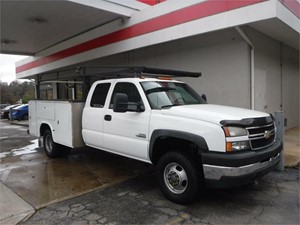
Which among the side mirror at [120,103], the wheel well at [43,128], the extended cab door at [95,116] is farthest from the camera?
the wheel well at [43,128]

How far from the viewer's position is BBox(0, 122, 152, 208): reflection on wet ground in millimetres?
5152

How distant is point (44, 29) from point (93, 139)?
922 centimetres

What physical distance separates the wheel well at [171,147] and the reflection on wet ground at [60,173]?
4.54 ft

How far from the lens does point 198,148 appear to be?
167 inches

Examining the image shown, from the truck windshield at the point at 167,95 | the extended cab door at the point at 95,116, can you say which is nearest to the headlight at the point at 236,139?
the truck windshield at the point at 167,95

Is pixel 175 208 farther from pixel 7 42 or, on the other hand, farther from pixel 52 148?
pixel 7 42

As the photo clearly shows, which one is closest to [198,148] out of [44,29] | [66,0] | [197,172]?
[197,172]

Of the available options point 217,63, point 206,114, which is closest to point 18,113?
point 217,63

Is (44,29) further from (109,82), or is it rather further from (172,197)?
(172,197)

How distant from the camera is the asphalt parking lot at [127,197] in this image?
405 cm

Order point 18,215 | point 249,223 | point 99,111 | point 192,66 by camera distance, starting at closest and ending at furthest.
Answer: point 249,223
point 18,215
point 99,111
point 192,66

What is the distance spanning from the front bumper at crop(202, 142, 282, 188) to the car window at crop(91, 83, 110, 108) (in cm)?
282

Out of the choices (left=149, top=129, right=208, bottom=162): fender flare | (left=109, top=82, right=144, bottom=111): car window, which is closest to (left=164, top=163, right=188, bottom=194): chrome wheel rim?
(left=149, top=129, right=208, bottom=162): fender flare

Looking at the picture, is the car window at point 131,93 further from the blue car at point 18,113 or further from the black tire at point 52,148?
the blue car at point 18,113
